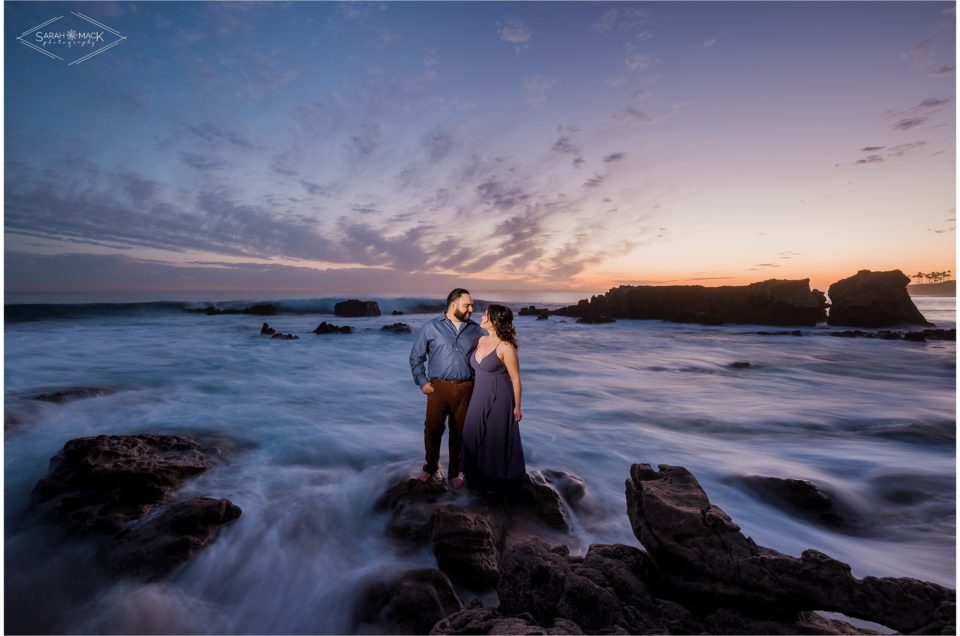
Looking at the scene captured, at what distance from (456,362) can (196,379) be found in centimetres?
1042

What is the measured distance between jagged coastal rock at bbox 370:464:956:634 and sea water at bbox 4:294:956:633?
42cm

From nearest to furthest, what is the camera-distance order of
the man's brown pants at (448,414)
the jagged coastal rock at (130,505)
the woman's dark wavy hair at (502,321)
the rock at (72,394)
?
the jagged coastal rock at (130,505)
the woman's dark wavy hair at (502,321)
the man's brown pants at (448,414)
the rock at (72,394)

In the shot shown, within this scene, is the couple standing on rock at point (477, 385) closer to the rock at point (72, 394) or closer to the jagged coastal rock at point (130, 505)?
the jagged coastal rock at point (130, 505)

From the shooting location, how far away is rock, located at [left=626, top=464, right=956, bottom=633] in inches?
85.2

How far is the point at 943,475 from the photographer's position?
6219 millimetres

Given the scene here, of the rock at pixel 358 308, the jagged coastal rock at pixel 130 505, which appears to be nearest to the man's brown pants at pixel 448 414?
the jagged coastal rock at pixel 130 505

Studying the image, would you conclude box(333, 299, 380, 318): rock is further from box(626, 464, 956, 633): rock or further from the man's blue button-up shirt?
box(626, 464, 956, 633): rock

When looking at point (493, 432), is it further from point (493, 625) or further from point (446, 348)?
point (493, 625)

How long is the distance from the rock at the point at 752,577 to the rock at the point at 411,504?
6.63 ft

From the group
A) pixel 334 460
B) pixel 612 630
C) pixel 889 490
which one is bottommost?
pixel 889 490

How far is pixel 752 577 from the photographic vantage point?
239 centimetres

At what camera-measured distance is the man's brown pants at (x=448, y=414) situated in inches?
173

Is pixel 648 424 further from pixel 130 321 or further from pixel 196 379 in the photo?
pixel 130 321

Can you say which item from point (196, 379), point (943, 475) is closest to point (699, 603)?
point (943, 475)
